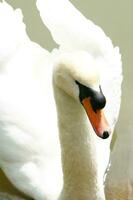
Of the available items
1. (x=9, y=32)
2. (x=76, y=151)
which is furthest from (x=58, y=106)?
(x=9, y=32)

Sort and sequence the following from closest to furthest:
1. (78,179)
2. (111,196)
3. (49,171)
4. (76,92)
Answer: (76,92)
(78,179)
(49,171)
(111,196)

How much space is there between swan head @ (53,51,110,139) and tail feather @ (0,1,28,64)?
36.2 inches

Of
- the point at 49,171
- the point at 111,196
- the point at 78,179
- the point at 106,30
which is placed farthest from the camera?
the point at 106,30

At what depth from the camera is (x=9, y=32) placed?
11.4 ft

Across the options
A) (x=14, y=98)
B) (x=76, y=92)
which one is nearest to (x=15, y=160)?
(x=14, y=98)

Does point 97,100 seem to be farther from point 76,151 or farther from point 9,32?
point 9,32

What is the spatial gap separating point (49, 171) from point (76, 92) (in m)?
0.74

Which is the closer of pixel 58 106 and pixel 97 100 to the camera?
pixel 97 100

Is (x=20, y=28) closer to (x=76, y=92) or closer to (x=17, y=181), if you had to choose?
(x=17, y=181)

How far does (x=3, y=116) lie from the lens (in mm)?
3172

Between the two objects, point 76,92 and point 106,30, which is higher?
point 76,92

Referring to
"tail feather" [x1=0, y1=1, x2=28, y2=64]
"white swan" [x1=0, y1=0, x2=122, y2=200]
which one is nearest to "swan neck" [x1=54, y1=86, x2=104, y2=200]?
"white swan" [x1=0, y1=0, x2=122, y2=200]

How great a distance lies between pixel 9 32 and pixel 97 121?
1.23 metres

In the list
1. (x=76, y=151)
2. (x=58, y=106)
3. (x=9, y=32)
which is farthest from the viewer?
(x=9, y=32)
